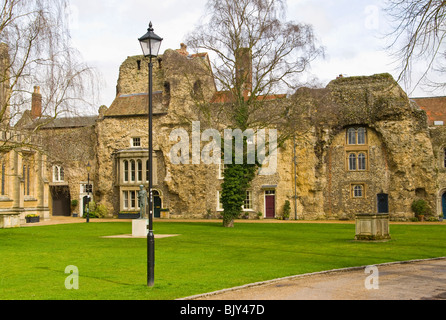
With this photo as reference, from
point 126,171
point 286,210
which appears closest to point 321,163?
point 286,210

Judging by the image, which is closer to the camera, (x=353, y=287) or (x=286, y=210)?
(x=353, y=287)

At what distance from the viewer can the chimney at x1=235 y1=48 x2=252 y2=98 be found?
29.1m

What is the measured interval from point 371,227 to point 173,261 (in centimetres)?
857

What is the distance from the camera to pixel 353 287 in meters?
9.68

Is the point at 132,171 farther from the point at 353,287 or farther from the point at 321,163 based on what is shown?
the point at 353,287

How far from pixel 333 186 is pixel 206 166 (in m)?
10.6

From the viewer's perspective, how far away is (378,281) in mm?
10312

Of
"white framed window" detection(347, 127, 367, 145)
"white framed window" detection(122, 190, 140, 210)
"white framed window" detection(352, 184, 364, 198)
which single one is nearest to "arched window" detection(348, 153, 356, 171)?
"white framed window" detection(347, 127, 367, 145)

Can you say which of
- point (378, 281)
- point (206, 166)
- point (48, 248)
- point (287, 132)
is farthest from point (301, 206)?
point (378, 281)

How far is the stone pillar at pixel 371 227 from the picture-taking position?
1875cm

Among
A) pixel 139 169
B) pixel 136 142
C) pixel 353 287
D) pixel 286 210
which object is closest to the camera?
pixel 353 287

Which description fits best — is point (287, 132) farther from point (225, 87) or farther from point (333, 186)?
point (333, 186)

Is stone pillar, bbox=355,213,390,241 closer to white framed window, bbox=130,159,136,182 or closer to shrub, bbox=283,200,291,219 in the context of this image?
shrub, bbox=283,200,291,219
